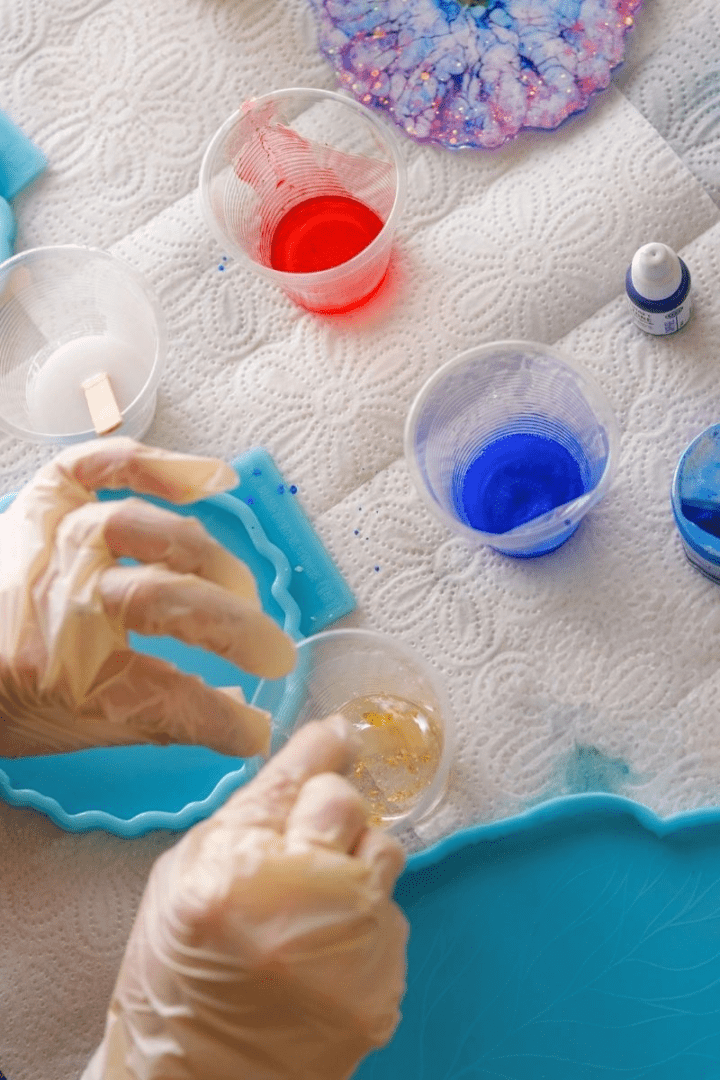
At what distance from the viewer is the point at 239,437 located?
1.11 metres

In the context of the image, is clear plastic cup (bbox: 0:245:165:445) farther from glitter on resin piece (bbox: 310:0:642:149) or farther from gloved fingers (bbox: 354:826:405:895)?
gloved fingers (bbox: 354:826:405:895)

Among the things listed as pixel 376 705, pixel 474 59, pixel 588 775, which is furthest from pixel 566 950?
pixel 474 59

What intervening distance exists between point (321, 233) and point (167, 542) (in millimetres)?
453

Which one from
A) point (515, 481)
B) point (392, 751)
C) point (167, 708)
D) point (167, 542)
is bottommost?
point (392, 751)

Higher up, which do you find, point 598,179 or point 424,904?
point 598,179

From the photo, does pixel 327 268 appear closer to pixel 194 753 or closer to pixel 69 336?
pixel 69 336

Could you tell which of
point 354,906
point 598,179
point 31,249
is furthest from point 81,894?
point 598,179

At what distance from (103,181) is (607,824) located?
79cm

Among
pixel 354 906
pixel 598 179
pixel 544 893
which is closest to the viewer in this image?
pixel 354 906

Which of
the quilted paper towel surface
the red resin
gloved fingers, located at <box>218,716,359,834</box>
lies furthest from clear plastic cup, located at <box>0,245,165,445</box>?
gloved fingers, located at <box>218,716,359,834</box>

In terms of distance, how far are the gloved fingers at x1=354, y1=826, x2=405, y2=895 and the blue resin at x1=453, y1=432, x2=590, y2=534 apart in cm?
36

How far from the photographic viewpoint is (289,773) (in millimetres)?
785

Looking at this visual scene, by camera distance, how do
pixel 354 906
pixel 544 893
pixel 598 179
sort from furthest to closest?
pixel 598 179, pixel 544 893, pixel 354 906

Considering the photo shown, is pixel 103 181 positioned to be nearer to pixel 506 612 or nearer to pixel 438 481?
pixel 438 481
